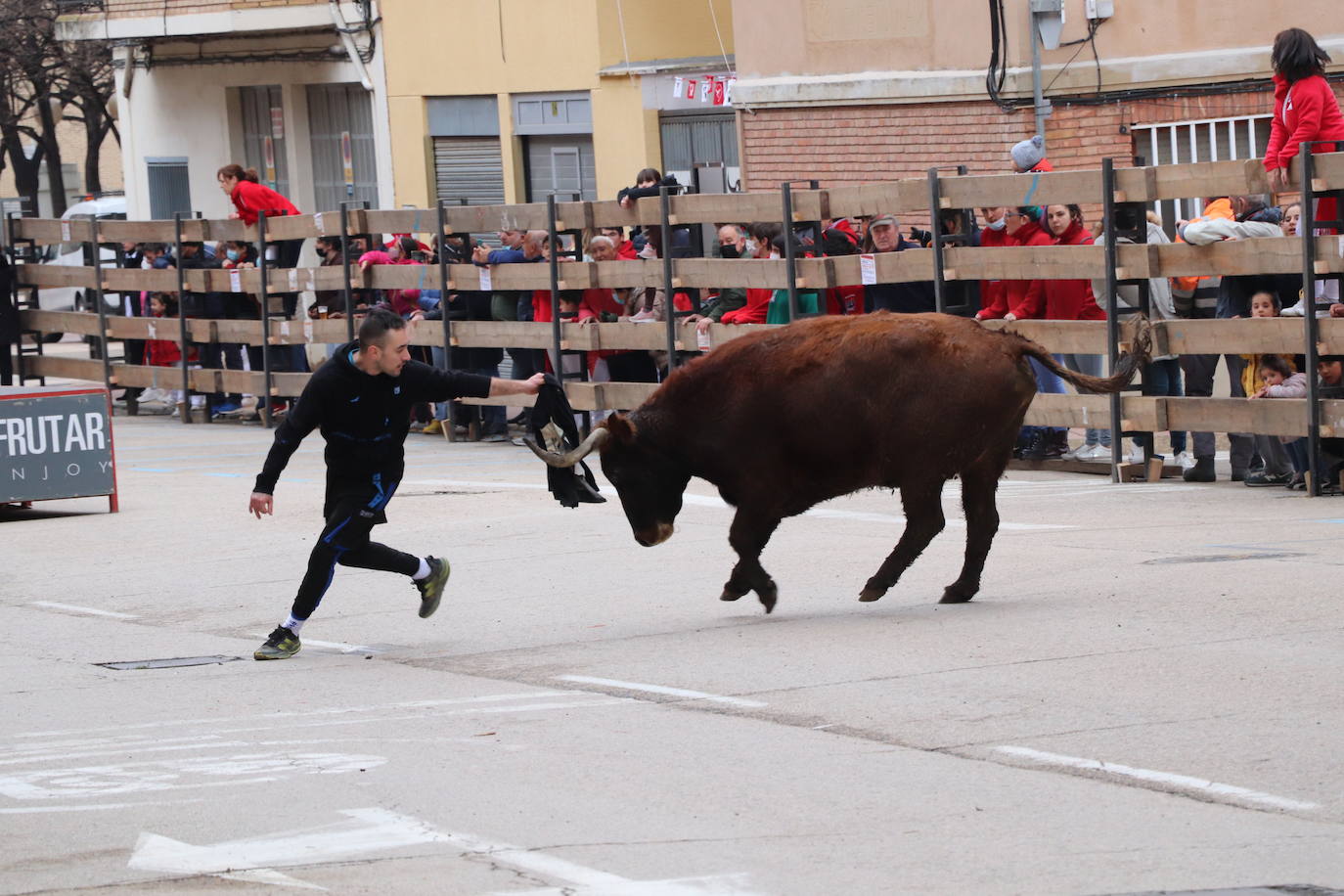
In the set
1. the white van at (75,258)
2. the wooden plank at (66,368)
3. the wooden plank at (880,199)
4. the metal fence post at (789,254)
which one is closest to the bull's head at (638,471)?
the wooden plank at (880,199)

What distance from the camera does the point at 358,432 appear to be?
9.89 meters

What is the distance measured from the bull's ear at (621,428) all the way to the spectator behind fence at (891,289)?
5.72 m

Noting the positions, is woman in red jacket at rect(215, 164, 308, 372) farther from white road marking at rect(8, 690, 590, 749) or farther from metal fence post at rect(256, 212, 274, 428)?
white road marking at rect(8, 690, 590, 749)

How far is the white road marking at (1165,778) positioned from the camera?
20.4 feet

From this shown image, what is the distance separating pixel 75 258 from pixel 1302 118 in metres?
29.5

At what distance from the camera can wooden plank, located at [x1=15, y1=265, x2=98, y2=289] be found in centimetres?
2419

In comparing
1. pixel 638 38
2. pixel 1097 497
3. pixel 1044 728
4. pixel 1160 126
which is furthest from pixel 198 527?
pixel 638 38

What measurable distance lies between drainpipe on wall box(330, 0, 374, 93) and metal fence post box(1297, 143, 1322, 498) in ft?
70.9

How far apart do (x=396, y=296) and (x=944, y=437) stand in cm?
1165

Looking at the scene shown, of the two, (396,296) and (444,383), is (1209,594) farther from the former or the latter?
(396,296)

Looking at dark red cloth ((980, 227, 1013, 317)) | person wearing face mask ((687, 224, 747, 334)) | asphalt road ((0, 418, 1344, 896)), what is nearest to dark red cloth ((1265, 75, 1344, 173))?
asphalt road ((0, 418, 1344, 896))

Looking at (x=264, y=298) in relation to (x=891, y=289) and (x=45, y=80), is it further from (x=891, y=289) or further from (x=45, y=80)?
(x=45, y=80)

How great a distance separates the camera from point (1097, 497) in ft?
45.0

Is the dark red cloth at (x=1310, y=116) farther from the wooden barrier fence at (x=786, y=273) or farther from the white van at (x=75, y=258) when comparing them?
the white van at (x=75, y=258)
